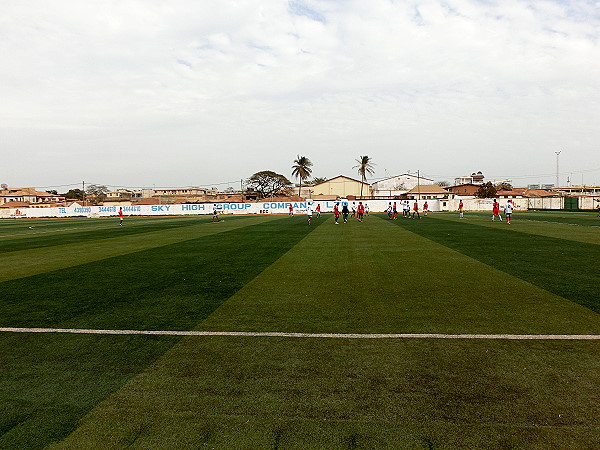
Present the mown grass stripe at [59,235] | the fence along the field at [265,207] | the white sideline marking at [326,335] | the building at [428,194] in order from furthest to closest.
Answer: the building at [428,194], the fence along the field at [265,207], the mown grass stripe at [59,235], the white sideline marking at [326,335]

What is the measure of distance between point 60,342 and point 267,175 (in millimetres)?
103751

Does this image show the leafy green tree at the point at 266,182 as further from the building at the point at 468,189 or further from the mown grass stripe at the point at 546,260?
the mown grass stripe at the point at 546,260

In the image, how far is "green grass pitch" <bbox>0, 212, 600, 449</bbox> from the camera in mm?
3367

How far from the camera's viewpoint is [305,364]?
4758 mm

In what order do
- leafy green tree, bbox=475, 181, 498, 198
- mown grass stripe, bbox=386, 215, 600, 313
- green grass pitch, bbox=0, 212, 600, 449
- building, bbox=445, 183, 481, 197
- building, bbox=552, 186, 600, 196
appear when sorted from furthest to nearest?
building, bbox=552, 186, 600, 196 → building, bbox=445, 183, 481, 197 → leafy green tree, bbox=475, 181, 498, 198 → mown grass stripe, bbox=386, 215, 600, 313 → green grass pitch, bbox=0, 212, 600, 449

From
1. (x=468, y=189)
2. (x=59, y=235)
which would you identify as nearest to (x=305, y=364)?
(x=59, y=235)

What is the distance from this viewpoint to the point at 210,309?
24.3ft

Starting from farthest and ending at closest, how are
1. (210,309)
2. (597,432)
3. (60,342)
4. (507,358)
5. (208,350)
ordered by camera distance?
(210,309)
(60,342)
(208,350)
(507,358)
(597,432)

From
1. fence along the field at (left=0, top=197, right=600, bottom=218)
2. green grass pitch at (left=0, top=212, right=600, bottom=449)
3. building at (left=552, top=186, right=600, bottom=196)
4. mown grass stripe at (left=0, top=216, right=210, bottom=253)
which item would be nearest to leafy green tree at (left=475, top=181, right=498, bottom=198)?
fence along the field at (left=0, top=197, right=600, bottom=218)

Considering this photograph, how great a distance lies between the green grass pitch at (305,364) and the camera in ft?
11.0

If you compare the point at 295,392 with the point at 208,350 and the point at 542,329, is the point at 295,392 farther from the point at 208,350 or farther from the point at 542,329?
the point at 542,329

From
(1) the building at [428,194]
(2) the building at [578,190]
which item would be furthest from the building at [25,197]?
(2) the building at [578,190]

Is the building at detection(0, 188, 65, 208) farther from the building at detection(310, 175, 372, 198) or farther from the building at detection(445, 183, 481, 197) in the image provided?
the building at detection(445, 183, 481, 197)

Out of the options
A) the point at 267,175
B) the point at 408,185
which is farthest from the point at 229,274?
the point at 408,185
